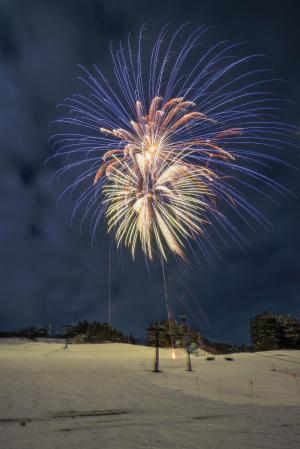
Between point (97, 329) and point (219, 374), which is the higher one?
point (97, 329)

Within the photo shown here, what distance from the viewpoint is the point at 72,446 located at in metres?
11.6

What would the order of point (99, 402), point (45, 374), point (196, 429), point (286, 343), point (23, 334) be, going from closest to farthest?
point (196, 429), point (99, 402), point (45, 374), point (23, 334), point (286, 343)

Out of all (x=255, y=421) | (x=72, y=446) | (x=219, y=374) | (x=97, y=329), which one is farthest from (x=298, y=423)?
(x=97, y=329)

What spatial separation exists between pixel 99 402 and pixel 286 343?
254 ft

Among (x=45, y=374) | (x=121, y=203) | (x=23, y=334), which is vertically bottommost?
(x=45, y=374)

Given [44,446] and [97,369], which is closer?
[44,446]

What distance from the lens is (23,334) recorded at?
6275 cm

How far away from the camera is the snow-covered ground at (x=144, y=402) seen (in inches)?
494

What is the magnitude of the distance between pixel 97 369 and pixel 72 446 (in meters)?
21.0

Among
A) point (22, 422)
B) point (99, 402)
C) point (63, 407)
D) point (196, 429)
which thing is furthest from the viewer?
point (99, 402)

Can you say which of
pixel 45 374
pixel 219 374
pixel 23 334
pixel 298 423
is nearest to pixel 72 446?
pixel 298 423

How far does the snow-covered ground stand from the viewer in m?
12.5

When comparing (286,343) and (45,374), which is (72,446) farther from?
(286,343)

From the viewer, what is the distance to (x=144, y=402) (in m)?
21.8
